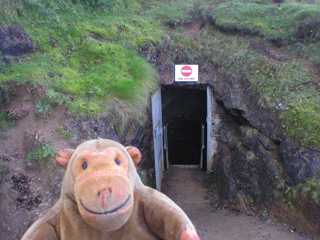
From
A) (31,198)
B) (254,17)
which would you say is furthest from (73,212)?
(254,17)

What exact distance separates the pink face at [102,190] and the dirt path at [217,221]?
398cm

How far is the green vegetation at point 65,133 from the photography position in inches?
165

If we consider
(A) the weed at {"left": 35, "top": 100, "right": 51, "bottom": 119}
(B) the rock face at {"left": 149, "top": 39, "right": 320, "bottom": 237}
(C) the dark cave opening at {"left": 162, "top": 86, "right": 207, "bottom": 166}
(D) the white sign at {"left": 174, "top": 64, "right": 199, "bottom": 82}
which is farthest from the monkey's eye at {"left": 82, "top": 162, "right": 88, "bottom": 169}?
(C) the dark cave opening at {"left": 162, "top": 86, "right": 207, "bottom": 166}

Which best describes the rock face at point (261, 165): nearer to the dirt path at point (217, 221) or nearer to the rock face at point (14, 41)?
the dirt path at point (217, 221)

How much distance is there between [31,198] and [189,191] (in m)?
5.12

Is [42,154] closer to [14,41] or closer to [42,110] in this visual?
[42,110]

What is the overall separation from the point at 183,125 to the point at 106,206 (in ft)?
29.6

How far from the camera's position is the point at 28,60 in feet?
17.4

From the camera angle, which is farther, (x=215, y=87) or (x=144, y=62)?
(x=215, y=87)

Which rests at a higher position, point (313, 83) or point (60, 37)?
point (60, 37)

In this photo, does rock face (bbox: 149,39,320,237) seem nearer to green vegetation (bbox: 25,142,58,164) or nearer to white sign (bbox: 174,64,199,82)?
white sign (bbox: 174,64,199,82)

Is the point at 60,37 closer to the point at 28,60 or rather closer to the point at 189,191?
the point at 28,60

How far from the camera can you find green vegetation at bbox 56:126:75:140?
420cm

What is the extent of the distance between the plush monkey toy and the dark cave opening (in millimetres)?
6595
